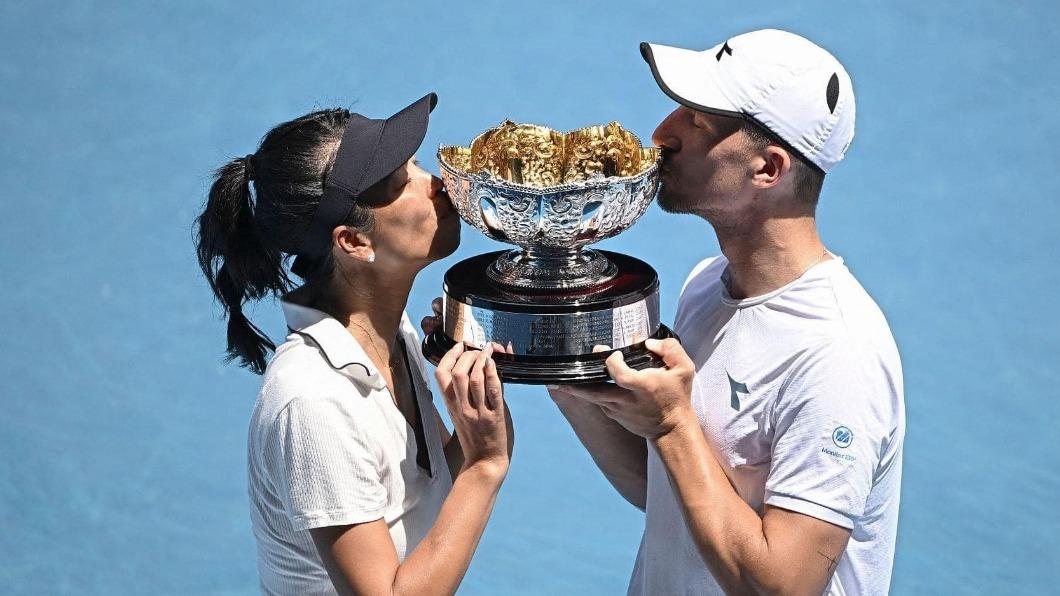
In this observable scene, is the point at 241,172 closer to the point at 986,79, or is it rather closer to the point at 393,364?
the point at 393,364

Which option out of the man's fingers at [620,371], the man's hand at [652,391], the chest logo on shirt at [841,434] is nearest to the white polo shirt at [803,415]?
the chest logo on shirt at [841,434]

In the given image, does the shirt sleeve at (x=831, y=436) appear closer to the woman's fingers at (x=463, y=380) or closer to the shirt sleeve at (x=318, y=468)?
the woman's fingers at (x=463, y=380)

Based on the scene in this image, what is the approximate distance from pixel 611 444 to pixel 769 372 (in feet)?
1.58

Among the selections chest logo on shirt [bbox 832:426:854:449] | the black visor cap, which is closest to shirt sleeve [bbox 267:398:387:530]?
the black visor cap

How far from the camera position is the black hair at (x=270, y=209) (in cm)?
213

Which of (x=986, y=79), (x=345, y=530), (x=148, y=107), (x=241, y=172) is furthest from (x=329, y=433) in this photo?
(x=986, y=79)

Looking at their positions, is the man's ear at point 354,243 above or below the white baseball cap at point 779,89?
below

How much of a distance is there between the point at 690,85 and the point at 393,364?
694 mm

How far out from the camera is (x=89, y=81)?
6410 mm

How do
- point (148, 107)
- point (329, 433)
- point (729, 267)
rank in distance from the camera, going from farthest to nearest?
point (148, 107) < point (729, 267) < point (329, 433)

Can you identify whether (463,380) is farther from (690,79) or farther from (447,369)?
(690,79)

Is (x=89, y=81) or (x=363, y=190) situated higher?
(x=363, y=190)

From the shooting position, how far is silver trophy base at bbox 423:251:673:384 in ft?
6.94

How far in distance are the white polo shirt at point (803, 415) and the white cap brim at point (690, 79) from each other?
1.01ft
